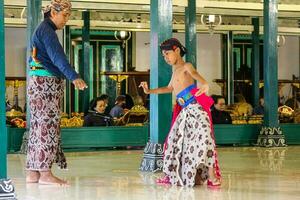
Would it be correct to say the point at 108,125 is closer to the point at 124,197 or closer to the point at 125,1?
the point at 125,1

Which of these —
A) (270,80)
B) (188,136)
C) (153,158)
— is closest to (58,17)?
(188,136)

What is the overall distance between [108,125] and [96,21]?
6.22 metres

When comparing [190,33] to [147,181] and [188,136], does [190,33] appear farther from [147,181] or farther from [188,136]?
[188,136]

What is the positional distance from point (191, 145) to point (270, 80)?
626 cm

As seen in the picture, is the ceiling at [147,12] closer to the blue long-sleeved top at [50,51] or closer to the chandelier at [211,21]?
the chandelier at [211,21]

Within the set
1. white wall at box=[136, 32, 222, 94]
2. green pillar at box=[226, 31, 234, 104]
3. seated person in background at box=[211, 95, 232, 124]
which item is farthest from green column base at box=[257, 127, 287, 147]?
white wall at box=[136, 32, 222, 94]

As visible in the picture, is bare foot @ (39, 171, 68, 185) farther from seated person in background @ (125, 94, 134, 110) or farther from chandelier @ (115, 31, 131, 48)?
chandelier @ (115, 31, 131, 48)

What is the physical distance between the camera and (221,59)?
22391 mm

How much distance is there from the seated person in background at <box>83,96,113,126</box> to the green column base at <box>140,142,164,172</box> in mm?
4322

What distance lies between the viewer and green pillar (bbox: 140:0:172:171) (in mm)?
8336

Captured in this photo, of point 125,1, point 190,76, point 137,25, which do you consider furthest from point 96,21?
point 190,76

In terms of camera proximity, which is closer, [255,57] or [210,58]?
[255,57]

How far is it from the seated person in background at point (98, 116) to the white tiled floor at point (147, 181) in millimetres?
1781

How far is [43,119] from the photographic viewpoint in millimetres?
6836
